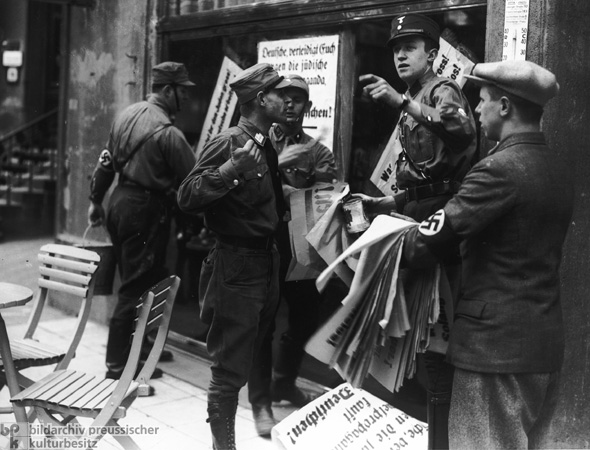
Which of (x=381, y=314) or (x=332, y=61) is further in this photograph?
(x=332, y=61)

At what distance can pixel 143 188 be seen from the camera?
5.78 metres

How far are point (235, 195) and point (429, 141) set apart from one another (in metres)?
1.06

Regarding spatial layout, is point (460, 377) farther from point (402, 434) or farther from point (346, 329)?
point (402, 434)

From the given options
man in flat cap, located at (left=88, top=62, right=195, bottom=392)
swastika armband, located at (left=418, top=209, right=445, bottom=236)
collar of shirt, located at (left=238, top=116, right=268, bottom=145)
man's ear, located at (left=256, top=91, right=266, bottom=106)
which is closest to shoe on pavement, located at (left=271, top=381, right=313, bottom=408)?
man in flat cap, located at (left=88, top=62, right=195, bottom=392)

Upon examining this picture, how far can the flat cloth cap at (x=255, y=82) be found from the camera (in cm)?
412

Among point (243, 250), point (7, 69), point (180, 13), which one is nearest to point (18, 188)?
point (7, 69)

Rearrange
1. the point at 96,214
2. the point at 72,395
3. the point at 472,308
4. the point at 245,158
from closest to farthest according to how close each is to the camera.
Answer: the point at 472,308
the point at 72,395
the point at 245,158
the point at 96,214

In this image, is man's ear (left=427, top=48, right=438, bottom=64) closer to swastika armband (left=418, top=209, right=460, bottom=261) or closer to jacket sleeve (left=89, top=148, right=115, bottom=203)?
swastika armband (left=418, top=209, right=460, bottom=261)

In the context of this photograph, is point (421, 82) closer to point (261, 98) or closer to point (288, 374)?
point (261, 98)

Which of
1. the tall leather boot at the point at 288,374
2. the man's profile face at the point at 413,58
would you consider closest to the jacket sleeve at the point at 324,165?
the man's profile face at the point at 413,58

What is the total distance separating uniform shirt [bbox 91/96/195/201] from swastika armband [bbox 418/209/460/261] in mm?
2898

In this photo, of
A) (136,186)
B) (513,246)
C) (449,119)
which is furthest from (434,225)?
(136,186)

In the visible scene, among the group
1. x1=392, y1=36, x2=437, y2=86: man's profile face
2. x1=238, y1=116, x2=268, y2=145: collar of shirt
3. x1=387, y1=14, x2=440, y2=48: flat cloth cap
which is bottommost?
x1=238, y1=116, x2=268, y2=145: collar of shirt

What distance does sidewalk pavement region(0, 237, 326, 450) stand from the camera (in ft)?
15.4
